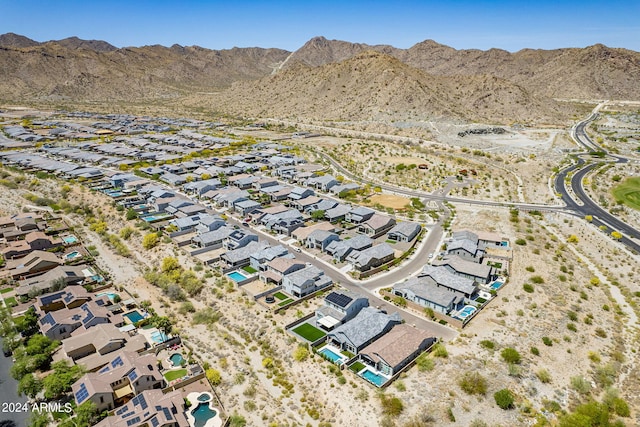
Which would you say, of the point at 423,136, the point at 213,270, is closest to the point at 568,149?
the point at 423,136

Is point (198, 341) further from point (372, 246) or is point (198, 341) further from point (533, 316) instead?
point (533, 316)

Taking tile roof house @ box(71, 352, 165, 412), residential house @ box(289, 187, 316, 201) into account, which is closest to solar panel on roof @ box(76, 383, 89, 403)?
tile roof house @ box(71, 352, 165, 412)

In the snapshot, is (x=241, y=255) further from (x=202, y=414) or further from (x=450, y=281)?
(x=450, y=281)

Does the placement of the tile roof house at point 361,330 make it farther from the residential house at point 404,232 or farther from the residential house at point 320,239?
the residential house at point 404,232

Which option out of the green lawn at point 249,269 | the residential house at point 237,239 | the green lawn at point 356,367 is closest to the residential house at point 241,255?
the green lawn at point 249,269

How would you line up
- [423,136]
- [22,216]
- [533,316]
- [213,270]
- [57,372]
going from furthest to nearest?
[423,136] < [22,216] < [213,270] < [533,316] < [57,372]

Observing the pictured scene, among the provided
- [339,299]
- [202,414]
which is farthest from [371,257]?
[202,414]
